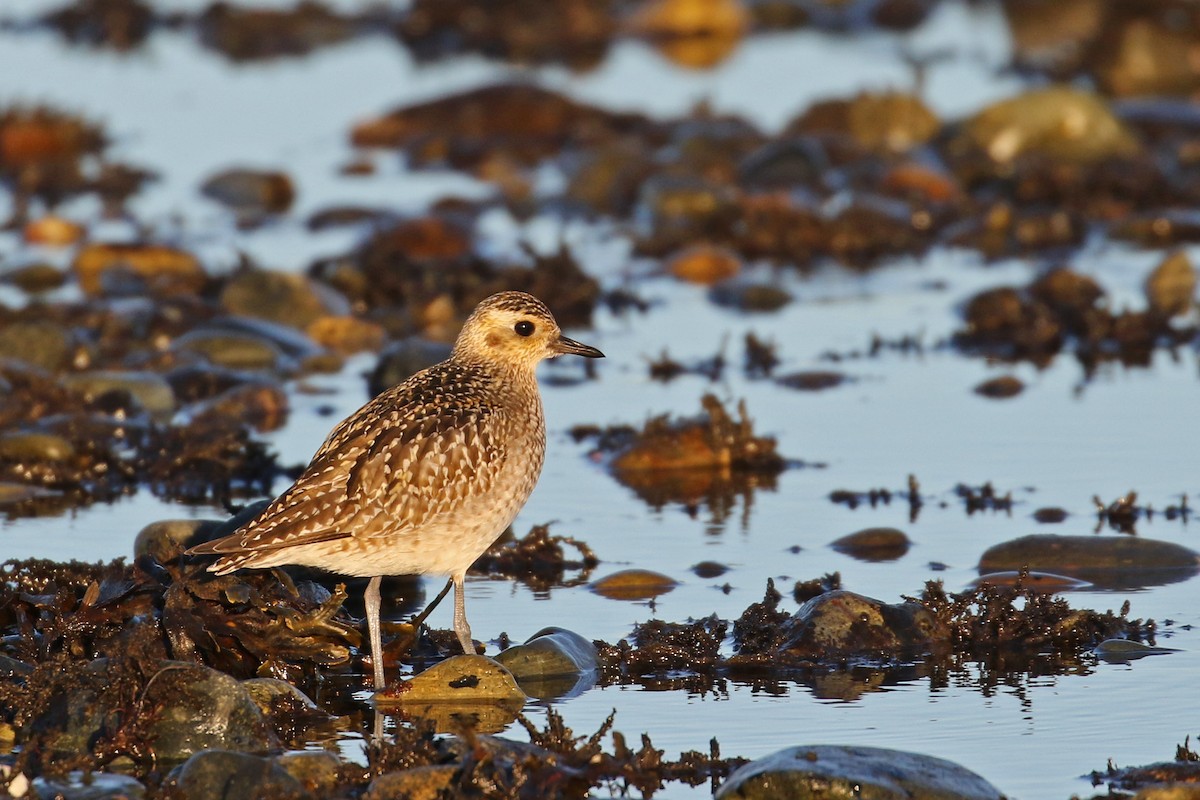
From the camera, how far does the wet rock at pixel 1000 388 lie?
40.3 ft

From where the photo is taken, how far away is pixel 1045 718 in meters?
7.07

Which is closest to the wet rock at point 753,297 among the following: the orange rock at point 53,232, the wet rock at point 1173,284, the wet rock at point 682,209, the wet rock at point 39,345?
the wet rock at point 682,209

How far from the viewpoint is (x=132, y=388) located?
1173cm

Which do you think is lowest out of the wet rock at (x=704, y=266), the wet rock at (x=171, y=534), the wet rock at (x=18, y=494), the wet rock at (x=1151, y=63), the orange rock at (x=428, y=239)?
the wet rock at (x=171, y=534)

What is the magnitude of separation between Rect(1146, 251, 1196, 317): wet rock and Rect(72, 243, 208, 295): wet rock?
23.8 feet

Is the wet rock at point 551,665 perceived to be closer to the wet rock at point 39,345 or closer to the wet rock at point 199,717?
the wet rock at point 199,717

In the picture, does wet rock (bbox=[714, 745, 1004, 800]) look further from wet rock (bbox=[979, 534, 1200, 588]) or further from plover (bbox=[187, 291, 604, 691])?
wet rock (bbox=[979, 534, 1200, 588])

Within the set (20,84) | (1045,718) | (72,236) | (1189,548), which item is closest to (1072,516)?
(1189,548)

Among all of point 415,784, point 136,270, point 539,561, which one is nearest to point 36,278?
point 136,270

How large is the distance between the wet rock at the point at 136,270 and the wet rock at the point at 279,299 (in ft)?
2.46

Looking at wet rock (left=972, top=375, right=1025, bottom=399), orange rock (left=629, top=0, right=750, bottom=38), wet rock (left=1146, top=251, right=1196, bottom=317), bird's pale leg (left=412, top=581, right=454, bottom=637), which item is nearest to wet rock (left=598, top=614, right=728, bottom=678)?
bird's pale leg (left=412, top=581, right=454, bottom=637)

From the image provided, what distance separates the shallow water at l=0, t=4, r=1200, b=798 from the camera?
711 centimetres

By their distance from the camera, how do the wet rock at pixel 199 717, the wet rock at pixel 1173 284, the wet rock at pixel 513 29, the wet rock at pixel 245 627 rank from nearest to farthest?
the wet rock at pixel 199 717 < the wet rock at pixel 245 627 < the wet rock at pixel 1173 284 < the wet rock at pixel 513 29

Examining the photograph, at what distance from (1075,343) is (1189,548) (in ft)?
15.5
